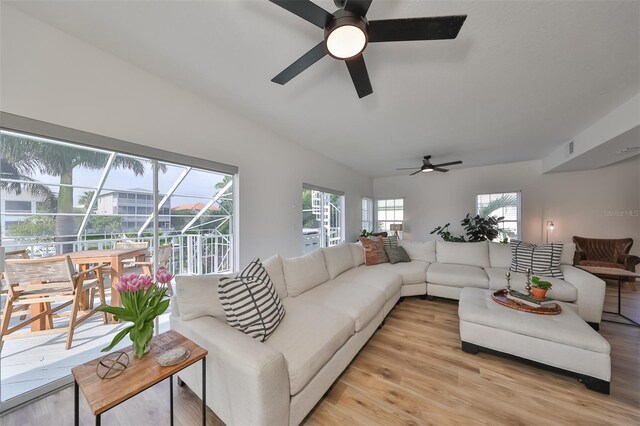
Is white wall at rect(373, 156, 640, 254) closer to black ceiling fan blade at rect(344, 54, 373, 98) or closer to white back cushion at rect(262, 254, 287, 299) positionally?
black ceiling fan blade at rect(344, 54, 373, 98)

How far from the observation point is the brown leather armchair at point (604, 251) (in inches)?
151

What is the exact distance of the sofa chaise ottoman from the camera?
5.18 ft

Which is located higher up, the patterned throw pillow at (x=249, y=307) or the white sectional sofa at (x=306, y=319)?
the patterned throw pillow at (x=249, y=307)

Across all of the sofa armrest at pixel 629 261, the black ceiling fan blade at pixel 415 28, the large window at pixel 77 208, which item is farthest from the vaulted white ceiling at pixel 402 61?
the sofa armrest at pixel 629 261

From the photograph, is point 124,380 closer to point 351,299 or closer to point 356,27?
point 351,299

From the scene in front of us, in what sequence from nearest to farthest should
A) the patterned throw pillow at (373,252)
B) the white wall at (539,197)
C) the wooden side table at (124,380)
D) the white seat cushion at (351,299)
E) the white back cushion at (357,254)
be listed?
1. the wooden side table at (124,380)
2. the white seat cushion at (351,299)
3. the white back cushion at (357,254)
4. the patterned throw pillow at (373,252)
5. the white wall at (539,197)

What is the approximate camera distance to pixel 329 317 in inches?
69.5

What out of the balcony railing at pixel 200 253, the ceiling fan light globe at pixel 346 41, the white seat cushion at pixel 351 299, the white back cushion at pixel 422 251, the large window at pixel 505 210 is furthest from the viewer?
the large window at pixel 505 210

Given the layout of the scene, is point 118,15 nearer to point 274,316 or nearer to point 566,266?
point 274,316

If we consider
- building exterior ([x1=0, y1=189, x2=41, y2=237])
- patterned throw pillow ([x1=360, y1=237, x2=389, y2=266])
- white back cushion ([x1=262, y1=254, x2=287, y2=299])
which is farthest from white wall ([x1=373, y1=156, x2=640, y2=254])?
building exterior ([x1=0, y1=189, x2=41, y2=237])

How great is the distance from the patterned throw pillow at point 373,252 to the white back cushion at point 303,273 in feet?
3.57

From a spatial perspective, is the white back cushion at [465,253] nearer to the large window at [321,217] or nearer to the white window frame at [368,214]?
the large window at [321,217]

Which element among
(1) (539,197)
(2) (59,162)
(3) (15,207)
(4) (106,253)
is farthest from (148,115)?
(1) (539,197)

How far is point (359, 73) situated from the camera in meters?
1.58
